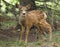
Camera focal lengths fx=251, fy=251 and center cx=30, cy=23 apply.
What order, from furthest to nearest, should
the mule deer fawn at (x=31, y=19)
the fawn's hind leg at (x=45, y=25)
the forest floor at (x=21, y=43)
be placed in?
the fawn's hind leg at (x=45, y=25) < the mule deer fawn at (x=31, y=19) < the forest floor at (x=21, y=43)

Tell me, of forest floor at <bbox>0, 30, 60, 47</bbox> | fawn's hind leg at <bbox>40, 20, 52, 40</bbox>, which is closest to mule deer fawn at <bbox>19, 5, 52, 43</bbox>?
fawn's hind leg at <bbox>40, 20, 52, 40</bbox>

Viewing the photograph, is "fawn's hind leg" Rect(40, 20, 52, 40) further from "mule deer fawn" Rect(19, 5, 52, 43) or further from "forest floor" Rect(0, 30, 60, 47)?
"forest floor" Rect(0, 30, 60, 47)

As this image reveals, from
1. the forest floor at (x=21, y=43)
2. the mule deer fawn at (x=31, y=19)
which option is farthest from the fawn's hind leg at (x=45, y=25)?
the forest floor at (x=21, y=43)

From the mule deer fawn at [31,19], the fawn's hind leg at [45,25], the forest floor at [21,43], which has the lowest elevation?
the forest floor at [21,43]

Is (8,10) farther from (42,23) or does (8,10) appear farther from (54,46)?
(54,46)

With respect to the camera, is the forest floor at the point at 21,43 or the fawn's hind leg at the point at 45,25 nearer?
the forest floor at the point at 21,43

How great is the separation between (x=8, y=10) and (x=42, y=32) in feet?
6.06

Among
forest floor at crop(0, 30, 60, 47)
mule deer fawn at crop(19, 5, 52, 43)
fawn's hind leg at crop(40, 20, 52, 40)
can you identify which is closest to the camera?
forest floor at crop(0, 30, 60, 47)

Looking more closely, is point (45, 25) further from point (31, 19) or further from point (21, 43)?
point (21, 43)

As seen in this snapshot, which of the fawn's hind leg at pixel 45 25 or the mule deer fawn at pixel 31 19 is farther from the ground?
the mule deer fawn at pixel 31 19

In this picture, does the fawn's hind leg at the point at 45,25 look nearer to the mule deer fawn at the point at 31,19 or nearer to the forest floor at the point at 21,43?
the mule deer fawn at the point at 31,19

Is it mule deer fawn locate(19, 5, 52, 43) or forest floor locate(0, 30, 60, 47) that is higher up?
mule deer fawn locate(19, 5, 52, 43)

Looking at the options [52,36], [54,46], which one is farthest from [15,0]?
[54,46]

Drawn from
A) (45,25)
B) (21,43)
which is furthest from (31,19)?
(21,43)
